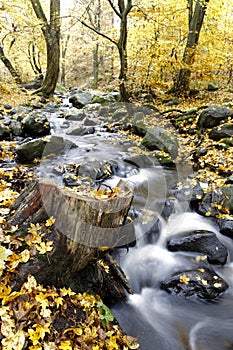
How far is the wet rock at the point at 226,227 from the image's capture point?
509cm

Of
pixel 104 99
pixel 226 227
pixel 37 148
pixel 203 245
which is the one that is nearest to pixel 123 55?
pixel 104 99

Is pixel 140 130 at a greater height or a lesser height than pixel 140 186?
greater

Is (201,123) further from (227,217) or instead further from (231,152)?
(227,217)

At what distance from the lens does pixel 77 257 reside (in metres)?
2.76

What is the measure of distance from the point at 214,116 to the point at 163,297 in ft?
24.1

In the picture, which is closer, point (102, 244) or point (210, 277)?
point (102, 244)

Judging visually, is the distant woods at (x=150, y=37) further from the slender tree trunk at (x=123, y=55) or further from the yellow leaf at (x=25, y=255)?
the yellow leaf at (x=25, y=255)

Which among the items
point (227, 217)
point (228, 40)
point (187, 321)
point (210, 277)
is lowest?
point (187, 321)

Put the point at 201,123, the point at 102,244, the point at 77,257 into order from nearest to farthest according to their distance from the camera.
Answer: the point at 77,257, the point at 102,244, the point at 201,123

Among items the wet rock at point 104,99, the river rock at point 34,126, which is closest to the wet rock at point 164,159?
the river rock at point 34,126

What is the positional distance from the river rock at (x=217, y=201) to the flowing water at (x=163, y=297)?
21cm

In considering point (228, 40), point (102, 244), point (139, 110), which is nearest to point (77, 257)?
point (102, 244)

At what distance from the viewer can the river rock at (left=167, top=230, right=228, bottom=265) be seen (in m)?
4.59

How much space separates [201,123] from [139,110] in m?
3.63
